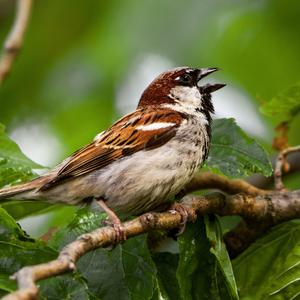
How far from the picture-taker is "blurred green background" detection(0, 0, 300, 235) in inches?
208

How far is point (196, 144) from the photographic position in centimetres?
364

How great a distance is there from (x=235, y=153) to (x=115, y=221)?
2.05 ft

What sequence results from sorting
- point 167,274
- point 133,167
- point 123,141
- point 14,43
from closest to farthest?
1. point 167,274
2. point 133,167
3. point 123,141
4. point 14,43

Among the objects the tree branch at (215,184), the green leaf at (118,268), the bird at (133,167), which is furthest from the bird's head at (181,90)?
the green leaf at (118,268)

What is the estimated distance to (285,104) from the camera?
12.0 ft

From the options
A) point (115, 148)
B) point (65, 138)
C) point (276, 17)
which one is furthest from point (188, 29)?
point (115, 148)

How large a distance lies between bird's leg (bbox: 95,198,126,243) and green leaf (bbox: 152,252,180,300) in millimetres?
224

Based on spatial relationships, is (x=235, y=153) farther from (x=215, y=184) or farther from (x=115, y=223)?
(x=115, y=223)

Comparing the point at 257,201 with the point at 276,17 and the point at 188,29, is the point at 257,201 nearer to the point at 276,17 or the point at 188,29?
the point at 188,29

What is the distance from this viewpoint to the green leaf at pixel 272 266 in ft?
9.73

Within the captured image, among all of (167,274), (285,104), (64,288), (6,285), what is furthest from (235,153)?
(6,285)

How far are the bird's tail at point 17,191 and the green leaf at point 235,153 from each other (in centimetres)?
81

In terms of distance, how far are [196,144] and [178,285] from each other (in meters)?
0.79

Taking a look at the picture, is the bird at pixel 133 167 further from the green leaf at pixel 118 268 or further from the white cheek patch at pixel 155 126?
the green leaf at pixel 118 268
